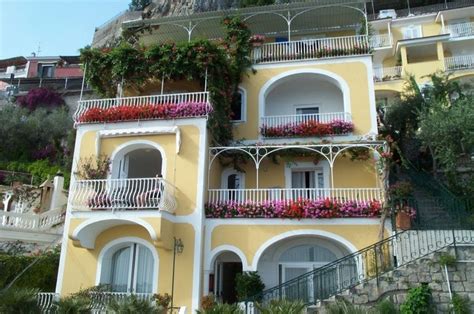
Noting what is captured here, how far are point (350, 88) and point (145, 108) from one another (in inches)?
329

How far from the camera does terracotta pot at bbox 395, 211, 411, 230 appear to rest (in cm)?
1295

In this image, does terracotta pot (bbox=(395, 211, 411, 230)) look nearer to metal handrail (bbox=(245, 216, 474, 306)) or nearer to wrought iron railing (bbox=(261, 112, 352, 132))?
metal handrail (bbox=(245, 216, 474, 306))

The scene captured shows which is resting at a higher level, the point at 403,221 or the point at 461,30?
the point at 461,30

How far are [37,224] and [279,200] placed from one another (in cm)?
1037

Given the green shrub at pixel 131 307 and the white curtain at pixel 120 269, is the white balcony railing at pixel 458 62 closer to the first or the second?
the white curtain at pixel 120 269

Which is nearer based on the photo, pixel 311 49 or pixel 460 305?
pixel 460 305

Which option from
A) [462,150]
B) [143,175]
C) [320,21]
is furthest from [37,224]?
[462,150]

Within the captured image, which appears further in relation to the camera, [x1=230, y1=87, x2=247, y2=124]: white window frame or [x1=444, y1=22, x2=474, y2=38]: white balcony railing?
[x1=444, y1=22, x2=474, y2=38]: white balcony railing

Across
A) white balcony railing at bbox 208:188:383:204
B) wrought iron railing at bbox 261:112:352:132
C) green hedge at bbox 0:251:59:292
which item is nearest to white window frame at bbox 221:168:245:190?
white balcony railing at bbox 208:188:383:204

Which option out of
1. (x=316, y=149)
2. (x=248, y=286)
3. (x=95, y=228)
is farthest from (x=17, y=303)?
(x=316, y=149)

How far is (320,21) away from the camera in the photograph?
65.0ft

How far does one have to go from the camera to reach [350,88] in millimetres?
16875

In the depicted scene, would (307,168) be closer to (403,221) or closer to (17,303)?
(403,221)

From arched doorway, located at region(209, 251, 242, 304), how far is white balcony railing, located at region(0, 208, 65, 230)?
25.2 ft
